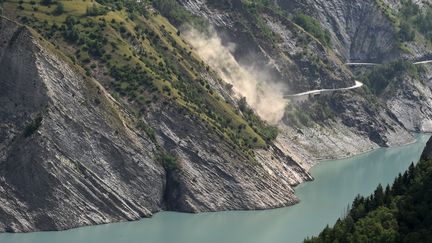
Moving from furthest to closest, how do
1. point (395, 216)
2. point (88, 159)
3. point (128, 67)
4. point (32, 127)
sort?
point (128, 67) < point (88, 159) < point (32, 127) < point (395, 216)

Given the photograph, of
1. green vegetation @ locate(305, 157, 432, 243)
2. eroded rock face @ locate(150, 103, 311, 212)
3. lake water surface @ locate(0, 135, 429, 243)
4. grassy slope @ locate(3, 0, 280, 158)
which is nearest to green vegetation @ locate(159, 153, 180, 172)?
eroded rock face @ locate(150, 103, 311, 212)

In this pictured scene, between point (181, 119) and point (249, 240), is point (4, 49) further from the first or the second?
point (249, 240)

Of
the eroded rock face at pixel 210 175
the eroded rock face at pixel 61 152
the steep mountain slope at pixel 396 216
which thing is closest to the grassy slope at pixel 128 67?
the eroded rock face at pixel 210 175

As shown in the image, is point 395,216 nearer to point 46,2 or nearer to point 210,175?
point 210,175

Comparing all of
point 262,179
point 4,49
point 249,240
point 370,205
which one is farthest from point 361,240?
point 4,49

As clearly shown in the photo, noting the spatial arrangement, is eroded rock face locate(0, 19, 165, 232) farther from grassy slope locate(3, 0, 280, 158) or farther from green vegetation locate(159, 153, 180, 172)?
grassy slope locate(3, 0, 280, 158)

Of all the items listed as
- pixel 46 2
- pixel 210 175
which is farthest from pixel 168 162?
pixel 46 2

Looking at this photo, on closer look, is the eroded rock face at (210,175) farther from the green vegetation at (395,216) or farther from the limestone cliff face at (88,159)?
the green vegetation at (395,216)
